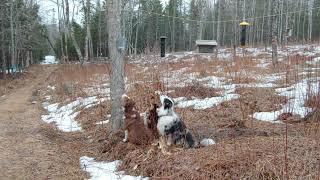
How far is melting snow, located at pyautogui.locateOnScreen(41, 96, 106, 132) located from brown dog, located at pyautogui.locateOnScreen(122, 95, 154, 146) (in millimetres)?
3154

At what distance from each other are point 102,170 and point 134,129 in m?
0.96

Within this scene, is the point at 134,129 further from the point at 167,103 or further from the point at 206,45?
the point at 206,45

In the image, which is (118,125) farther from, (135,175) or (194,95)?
(194,95)

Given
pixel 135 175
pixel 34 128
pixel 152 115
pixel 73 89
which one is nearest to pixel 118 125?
pixel 152 115

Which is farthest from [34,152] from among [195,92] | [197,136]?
[195,92]

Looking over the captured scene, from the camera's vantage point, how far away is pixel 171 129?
21.1 feet

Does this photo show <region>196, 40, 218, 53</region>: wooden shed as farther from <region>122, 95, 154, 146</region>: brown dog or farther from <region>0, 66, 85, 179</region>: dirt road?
<region>122, 95, 154, 146</region>: brown dog

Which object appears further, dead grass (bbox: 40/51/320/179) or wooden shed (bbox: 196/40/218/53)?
wooden shed (bbox: 196/40/218/53)

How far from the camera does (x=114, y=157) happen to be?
711 cm

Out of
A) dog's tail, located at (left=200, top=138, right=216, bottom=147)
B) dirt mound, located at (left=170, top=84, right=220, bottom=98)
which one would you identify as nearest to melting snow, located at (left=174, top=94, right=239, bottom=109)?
dirt mound, located at (left=170, top=84, right=220, bottom=98)

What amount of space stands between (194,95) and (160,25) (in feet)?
186

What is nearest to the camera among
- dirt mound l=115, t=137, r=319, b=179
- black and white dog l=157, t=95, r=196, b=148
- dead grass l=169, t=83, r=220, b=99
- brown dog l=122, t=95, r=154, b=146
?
dirt mound l=115, t=137, r=319, b=179

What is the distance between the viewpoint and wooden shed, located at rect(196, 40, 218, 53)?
3184 cm

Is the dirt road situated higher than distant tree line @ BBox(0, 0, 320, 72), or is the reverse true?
distant tree line @ BBox(0, 0, 320, 72)
